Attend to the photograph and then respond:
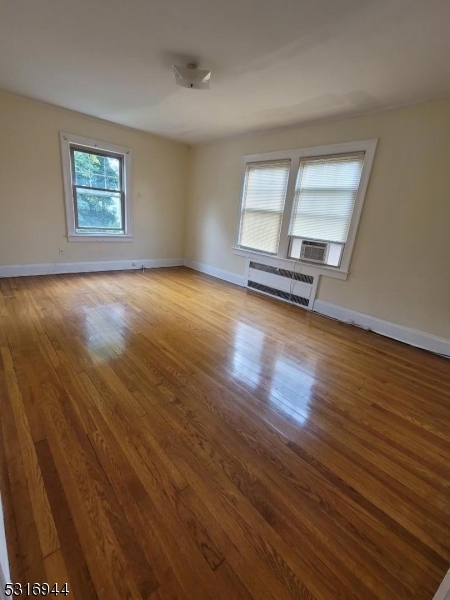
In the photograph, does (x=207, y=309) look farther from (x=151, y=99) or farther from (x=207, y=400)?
(x=151, y=99)

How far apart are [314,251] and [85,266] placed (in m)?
4.05

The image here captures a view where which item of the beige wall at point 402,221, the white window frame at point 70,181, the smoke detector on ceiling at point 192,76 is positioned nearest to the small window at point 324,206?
the beige wall at point 402,221

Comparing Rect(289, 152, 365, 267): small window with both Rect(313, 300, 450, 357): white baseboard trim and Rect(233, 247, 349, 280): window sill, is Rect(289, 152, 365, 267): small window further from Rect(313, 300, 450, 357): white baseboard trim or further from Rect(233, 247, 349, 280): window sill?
Rect(313, 300, 450, 357): white baseboard trim

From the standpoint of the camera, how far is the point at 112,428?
1.54 meters

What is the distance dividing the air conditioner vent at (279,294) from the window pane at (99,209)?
9.50 feet

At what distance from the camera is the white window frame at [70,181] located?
4164 mm

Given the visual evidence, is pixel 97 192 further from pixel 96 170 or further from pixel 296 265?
pixel 296 265

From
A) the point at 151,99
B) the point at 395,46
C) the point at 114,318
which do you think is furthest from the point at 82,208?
the point at 395,46

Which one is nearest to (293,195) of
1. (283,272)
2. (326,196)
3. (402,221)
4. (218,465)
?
(326,196)

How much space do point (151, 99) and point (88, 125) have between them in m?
1.63

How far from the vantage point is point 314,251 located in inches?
150

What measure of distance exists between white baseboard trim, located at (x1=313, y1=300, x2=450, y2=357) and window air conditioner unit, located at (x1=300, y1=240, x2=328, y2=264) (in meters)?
0.63

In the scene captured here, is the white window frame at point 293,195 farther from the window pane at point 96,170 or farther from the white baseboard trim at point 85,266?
the window pane at point 96,170

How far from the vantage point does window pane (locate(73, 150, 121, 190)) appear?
441 cm
